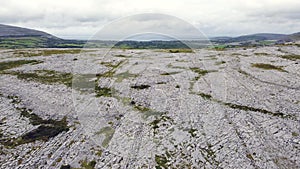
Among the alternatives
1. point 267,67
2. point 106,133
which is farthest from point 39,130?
point 267,67

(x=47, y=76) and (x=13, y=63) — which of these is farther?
(x=13, y=63)

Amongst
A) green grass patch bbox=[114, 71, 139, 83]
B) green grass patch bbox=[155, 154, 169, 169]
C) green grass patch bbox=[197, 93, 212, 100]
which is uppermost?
green grass patch bbox=[114, 71, 139, 83]

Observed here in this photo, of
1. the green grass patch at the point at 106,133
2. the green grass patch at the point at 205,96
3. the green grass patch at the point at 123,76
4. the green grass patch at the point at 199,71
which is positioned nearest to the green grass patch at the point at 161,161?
the green grass patch at the point at 106,133

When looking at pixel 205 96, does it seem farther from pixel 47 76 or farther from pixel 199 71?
pixel 47 76

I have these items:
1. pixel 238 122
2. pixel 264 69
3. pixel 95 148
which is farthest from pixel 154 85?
pixel 264 69

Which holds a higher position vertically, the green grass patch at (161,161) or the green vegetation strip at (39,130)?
the green vegetation strip at (39,130)

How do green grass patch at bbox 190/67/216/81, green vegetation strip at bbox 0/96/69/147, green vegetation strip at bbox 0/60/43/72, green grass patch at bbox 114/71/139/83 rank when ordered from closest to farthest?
green vegetation strip at bbox 0/96/69/147, green grass patch at bbox 114/71/139/83, green grass patch at bbox 190/67/216/81, green vegetation strip at bbox 0/60/43/72

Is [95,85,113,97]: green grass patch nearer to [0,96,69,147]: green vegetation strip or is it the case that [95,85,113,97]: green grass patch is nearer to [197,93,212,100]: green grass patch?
[0,96,69,147]: green vegetation strip

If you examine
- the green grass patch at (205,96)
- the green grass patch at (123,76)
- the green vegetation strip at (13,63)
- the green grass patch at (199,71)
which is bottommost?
the green grass patch at (205,96)

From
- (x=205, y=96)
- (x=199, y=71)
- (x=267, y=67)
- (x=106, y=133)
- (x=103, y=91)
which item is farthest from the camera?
(x=267, y=67)

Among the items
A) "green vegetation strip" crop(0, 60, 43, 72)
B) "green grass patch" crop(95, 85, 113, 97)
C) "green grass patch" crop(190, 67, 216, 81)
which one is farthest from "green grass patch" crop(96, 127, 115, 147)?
"green vegetation strip" crop(0, 60, 43, 72)

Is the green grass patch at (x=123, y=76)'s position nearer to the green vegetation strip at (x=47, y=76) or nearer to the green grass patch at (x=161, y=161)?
the green vegetation strip at (x=47, y=76)
